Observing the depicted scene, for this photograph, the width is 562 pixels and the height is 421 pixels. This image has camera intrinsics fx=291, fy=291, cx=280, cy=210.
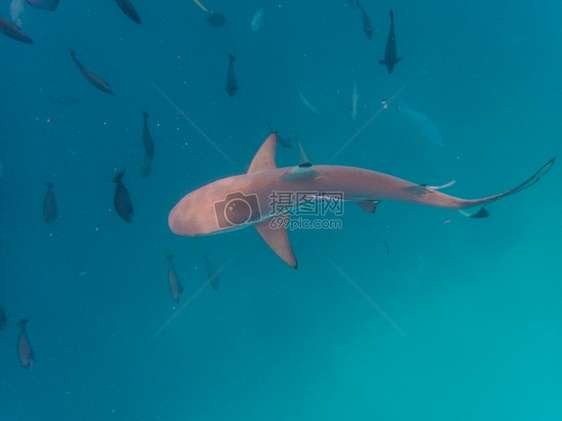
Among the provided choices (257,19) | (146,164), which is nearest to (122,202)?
(146,164)

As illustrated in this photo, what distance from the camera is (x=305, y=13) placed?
4113 millimetres

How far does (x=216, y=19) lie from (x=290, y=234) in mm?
3226

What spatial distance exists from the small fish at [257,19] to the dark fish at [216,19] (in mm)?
396

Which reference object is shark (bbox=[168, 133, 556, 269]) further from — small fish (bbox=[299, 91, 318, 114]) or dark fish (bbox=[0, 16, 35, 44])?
dark fish (bbox=[0, 16, 35, 44])

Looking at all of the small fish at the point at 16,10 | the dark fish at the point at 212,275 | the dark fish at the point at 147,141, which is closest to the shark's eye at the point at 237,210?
the dark fish at the point at 147,141

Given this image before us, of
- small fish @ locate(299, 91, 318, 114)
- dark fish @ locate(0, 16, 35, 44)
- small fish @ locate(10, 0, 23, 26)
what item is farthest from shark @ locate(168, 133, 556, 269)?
small fish @ locate(10, 0, 23, 26)

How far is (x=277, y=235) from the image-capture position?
10.3ft

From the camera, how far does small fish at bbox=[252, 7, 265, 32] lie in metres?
Answer: 3.87

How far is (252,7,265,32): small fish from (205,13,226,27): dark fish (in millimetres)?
396

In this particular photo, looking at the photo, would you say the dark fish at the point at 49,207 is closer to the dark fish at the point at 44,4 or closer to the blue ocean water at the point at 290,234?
the blue ocean water at the point at 290,234

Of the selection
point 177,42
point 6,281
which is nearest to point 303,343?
point 6,281

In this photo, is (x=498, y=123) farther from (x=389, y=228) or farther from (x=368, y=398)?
(x=368, y=398)

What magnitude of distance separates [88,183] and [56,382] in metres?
3.80

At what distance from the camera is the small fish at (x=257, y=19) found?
12.7ft
